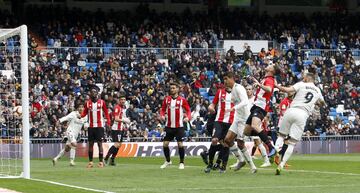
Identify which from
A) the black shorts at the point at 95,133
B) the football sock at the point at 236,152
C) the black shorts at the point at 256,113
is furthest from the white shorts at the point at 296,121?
the black shorts at the point at 95,133

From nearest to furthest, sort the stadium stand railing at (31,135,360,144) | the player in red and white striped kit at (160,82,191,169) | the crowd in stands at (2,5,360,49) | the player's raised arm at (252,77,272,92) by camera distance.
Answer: the player's raised arm at (252,77,272,92)
the player in red and white striped kit at (160,82,191,169)
the stadium stand railing at (31,135,360,144)
the crowd in stands at (2,5,360,49)

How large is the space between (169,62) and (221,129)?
91.6 feet

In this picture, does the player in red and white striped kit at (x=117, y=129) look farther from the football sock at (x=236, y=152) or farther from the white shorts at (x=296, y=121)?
the white shorts at (x=296, y=121)

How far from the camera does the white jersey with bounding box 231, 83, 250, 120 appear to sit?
65.3 feet

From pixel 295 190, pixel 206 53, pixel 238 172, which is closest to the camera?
pixel 295 190

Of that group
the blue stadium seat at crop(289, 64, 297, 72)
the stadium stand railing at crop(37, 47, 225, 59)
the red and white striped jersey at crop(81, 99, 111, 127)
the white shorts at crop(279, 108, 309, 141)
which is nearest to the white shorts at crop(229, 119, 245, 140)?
the white shorts at crop(279, 108, 309, 141)

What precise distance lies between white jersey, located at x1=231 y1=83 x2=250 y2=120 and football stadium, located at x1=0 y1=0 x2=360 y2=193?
0.92ft

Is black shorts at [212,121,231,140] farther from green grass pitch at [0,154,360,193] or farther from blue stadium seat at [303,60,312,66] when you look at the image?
blue stadium seat at [303,60,312,66]

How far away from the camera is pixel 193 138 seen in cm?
4153

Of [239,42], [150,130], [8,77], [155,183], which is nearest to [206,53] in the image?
[239,42]

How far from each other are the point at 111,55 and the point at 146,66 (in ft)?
6.53

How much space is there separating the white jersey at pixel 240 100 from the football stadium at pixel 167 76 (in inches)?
11.1

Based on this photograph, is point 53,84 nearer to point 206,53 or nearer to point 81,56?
point 81,56

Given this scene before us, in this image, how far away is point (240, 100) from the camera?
2006cm
